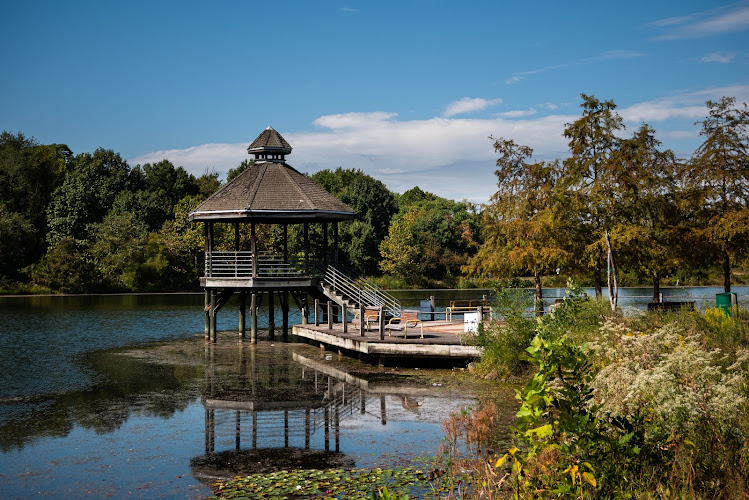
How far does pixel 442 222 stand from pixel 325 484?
63975 millimetres

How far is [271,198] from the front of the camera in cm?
2806

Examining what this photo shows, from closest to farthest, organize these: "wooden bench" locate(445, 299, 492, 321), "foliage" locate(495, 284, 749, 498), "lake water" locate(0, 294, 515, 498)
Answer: "foliage" locate(495, 284, 749, 498) → "lake water" locate(0, 294, 515, 498) → "wooden bench" locate(445, 299, 492, 321)

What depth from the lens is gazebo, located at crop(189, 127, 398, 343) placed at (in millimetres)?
27609

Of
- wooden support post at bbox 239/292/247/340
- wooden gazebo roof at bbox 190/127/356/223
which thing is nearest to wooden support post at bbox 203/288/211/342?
wooden support post at bbox 239/292/247/340

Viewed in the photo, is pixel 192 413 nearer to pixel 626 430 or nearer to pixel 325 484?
pixel 325 484

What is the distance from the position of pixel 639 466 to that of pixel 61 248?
61.8 metres

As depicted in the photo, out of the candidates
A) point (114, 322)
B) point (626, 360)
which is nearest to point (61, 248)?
point (114, 322)

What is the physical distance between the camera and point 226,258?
2950 cm

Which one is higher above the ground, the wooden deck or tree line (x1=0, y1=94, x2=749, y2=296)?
tree line (x1=0, y1=94, x2=749, y2=296)

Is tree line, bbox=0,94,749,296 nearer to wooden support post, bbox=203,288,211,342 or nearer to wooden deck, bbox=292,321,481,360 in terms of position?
wooden deck, bbox=292,321,481,360

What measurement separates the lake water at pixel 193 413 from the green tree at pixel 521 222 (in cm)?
846

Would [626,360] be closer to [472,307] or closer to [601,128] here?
[472,307]

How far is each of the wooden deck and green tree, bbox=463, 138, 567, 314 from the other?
14.8 ft

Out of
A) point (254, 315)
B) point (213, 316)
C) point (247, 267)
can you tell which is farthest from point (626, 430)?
point (213, 316)
